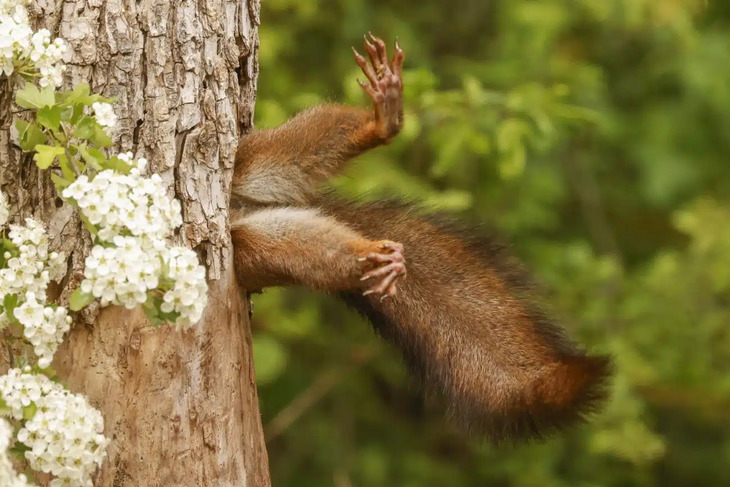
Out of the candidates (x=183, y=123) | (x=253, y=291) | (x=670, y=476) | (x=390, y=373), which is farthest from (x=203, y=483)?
(x=670, y=476)

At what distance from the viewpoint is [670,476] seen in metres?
6.25

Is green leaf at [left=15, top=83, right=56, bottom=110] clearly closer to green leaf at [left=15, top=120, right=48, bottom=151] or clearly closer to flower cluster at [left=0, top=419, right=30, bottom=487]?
green leaf at [left=15, top=120, right=48, bottom=151]

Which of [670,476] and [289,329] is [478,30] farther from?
[670,476]

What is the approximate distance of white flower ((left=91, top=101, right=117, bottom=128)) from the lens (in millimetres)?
2219

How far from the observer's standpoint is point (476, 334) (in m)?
2.84

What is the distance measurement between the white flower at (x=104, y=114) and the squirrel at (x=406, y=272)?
593mm

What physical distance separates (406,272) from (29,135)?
1.05 metres

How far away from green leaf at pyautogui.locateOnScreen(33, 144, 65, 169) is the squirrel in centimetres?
66

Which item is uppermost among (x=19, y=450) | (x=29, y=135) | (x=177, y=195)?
(x=29, y=135)

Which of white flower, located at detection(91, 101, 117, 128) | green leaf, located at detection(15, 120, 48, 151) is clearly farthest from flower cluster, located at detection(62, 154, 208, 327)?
green leaf, located at detection(15, 120, 48, 151)

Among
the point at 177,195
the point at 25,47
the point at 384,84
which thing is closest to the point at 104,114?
the point at 25,47

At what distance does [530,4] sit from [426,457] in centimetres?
241

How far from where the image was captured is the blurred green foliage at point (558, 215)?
485cm

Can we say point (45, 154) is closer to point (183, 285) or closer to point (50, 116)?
point (50, 116)
